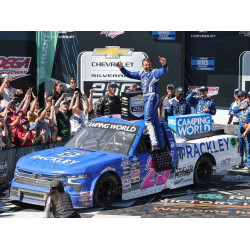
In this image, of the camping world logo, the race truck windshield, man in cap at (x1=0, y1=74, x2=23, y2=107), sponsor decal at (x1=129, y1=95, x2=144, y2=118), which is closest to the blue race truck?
the race truck windshield

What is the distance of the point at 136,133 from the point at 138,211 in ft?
5.33

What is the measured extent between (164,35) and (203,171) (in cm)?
835

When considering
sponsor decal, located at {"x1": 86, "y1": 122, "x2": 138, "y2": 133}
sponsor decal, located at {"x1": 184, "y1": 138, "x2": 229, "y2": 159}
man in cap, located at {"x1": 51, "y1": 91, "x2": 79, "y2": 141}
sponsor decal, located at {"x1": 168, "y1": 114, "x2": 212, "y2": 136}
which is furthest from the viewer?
man in cap, located at {"x1": 51, "y1": 91, "x2": 79, "y2": 141}

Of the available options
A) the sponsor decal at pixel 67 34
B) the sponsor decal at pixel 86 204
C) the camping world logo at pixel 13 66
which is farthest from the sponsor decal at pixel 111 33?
the sponsor decal at pixel 86 204

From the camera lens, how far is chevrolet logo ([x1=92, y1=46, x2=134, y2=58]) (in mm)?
20656

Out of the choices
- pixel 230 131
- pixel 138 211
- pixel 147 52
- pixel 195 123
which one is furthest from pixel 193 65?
pixel 138 211

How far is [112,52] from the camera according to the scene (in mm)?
20797

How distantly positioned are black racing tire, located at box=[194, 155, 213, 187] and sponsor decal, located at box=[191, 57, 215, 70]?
26.2 ft

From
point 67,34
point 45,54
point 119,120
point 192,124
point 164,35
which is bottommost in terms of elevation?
point 192,124

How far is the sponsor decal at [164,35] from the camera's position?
65.7 ft

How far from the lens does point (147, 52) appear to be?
2047 cm

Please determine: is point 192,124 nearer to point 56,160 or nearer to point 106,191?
point 106,191

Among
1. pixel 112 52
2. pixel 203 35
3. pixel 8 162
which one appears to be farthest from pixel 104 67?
pixel 8 162

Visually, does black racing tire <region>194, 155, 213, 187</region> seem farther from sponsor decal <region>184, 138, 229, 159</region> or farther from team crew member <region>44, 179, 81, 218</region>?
team crew member <region>44, 179, 81, 218</region>
